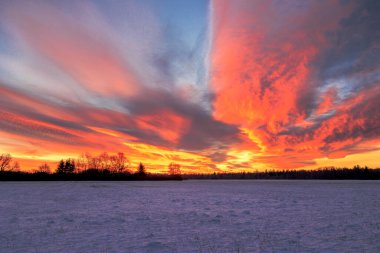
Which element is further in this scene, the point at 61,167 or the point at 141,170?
the point at 141,170

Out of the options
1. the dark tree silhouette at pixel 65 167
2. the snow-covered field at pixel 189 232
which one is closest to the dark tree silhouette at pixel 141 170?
the dark tree silhouette at pixel 65 167

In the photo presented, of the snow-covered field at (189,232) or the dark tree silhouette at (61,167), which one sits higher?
the dark tree silhouette at (61,167)

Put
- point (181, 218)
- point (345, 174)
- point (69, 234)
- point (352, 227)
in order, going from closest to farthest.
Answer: point (69, 234) → point (352, 227) → point (181, 218) → point (345, 174)

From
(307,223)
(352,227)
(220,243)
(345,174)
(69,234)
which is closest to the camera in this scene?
(220,243)

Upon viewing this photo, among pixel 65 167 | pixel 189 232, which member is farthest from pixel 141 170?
pixel 189 232

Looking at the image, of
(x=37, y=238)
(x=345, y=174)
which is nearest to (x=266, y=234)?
(x=37, y=238)

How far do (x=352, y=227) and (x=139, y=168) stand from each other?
12609 cm

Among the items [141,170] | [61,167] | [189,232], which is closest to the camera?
[189,232]

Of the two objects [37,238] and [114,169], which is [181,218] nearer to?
[37,238]

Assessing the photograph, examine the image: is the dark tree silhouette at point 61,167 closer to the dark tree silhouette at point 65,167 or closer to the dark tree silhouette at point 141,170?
the dark tree silhouette at point 65,167

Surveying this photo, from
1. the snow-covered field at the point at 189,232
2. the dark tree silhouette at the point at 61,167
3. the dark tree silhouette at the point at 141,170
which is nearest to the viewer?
the snow-covered field at the point at 189,232

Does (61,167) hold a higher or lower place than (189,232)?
higher

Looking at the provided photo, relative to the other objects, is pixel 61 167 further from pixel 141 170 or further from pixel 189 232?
pixel 189 232

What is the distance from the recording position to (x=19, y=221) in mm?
12836
